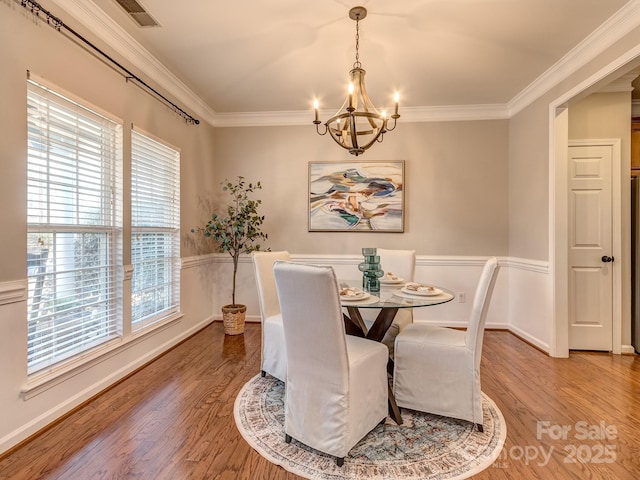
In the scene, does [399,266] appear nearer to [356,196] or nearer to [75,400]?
[356,196]

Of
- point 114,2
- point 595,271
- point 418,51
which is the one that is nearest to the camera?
point 114,2

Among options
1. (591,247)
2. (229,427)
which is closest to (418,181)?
(591,247)

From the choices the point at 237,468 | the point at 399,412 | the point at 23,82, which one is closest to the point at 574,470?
the point at 399,412

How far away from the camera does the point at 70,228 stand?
2133 millimetres

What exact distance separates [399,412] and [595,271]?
2555 millimetres

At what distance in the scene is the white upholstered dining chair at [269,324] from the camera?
246 cm

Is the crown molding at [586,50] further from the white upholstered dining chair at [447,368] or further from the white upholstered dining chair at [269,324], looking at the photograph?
the white upholstered dining chair at [269,324]

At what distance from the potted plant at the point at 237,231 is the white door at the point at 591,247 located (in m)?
3.25

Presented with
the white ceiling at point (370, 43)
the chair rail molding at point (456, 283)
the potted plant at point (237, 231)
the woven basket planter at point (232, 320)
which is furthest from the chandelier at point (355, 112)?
the woven basket planter at point (232, 320)

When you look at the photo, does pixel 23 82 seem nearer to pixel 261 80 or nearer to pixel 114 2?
pixel 114 2

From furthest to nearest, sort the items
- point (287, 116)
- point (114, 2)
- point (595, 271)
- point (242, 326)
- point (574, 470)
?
point (287, 116) < point (242, 326) < point (595, 271) < point (114, 2) < point (574, 470)

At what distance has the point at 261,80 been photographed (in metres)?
3.29

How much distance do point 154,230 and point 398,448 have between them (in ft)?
8.60

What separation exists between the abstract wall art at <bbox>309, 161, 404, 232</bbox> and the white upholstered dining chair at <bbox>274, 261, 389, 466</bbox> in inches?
96.1
